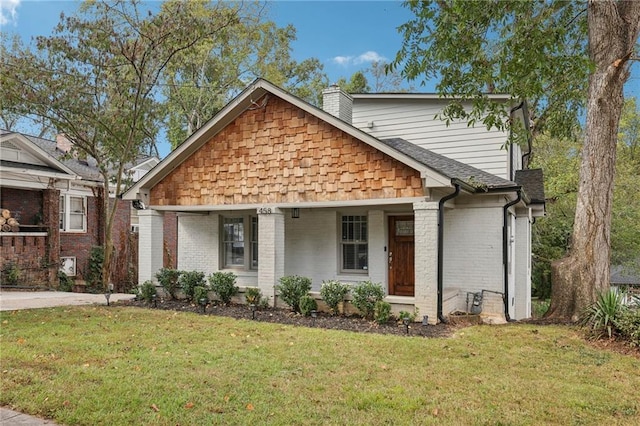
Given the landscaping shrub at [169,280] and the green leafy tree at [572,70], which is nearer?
the green leafy tree at [572,70]

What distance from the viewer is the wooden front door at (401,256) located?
1192 centimetres

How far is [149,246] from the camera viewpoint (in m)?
12.6

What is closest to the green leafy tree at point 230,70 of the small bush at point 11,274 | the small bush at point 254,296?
the small bush at point 11,274

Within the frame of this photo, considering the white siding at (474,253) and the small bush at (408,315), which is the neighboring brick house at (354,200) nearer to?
the white siding at (474,253)

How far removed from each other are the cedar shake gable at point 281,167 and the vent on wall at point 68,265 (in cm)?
842

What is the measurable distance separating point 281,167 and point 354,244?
10.3 feet

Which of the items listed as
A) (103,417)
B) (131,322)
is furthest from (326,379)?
(131,322)

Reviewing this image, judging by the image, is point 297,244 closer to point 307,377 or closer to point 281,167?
point 281,167

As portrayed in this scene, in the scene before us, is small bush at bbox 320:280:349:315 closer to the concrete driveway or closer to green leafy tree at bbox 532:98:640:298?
the concrete driveway

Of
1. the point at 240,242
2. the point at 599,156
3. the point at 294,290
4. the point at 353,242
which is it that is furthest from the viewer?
the point at 240,242

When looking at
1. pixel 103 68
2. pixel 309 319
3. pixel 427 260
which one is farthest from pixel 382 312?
pixel 103 68

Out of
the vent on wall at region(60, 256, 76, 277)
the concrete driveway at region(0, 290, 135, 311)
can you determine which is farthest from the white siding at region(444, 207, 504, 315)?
the vent on wall at region(60, 256, 76, 277)

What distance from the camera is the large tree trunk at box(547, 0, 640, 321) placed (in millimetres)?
9398

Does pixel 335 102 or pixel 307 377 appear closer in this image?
A: pixel 307 377
